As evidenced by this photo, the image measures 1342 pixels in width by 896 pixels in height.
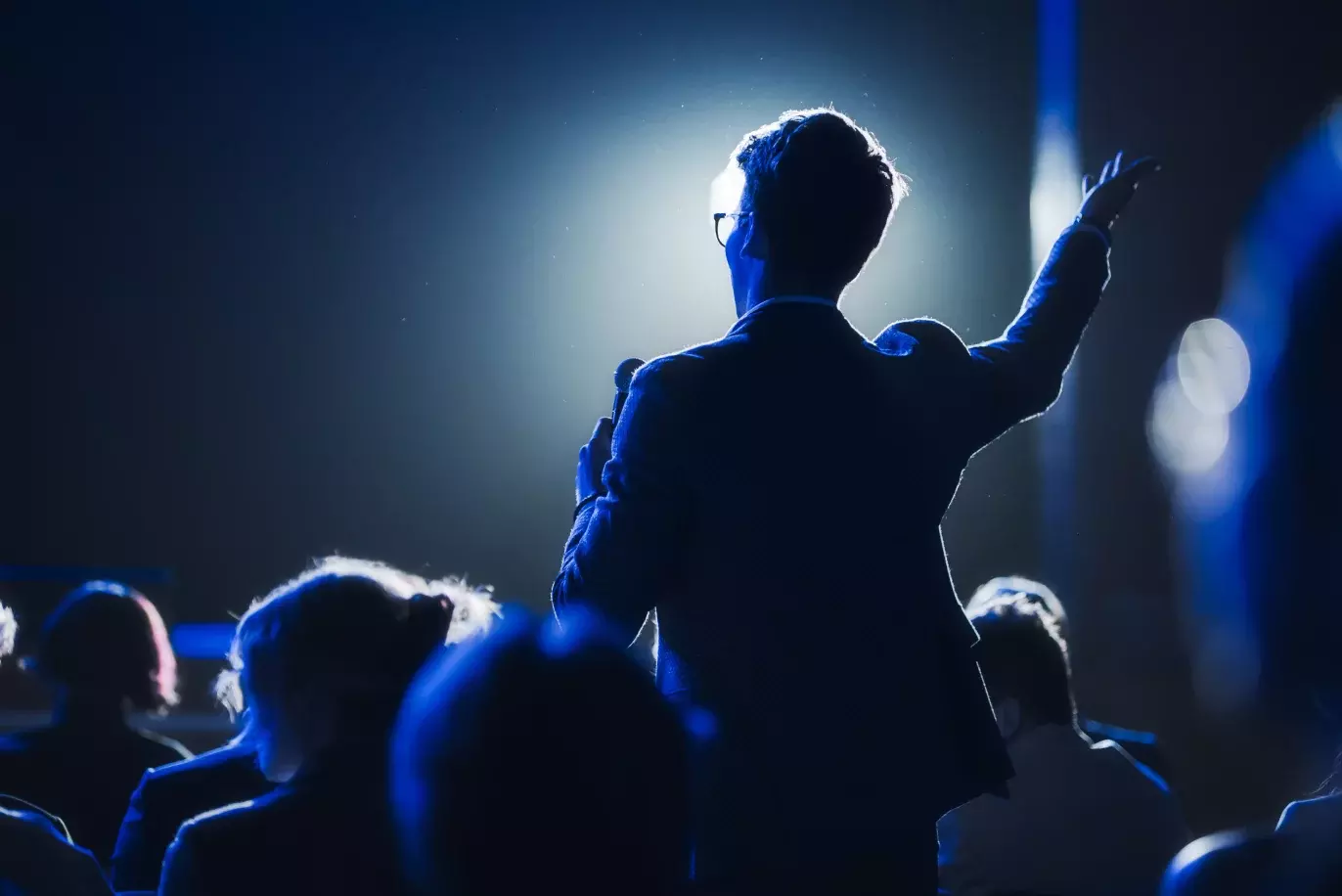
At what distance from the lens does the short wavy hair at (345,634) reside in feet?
3.83

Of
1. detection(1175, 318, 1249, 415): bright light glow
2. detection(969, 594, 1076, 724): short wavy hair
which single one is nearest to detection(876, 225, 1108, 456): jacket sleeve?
detection(969, 594, 1076, 724): short wavy hair

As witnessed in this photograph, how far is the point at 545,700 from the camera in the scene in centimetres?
41

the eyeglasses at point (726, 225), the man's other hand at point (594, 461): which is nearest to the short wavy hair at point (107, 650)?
the man's other hand at point (594, 461)

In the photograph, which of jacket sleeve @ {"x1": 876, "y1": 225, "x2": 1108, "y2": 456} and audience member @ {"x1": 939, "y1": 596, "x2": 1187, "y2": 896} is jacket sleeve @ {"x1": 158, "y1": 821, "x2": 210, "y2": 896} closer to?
jacket sleeve @ {"x1": 876, "y1": 225, "x2": 1108, "y2": 456}

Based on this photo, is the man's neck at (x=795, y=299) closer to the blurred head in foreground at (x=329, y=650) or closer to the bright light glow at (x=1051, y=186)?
the blurred head in foreground at (x=329, y=650)

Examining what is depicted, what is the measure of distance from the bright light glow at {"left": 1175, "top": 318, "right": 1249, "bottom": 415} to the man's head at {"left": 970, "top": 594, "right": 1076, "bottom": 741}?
306cm

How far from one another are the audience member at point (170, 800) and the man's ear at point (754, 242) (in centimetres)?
87

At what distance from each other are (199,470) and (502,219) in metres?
1.82

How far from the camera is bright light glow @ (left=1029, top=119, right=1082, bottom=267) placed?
13.2ft

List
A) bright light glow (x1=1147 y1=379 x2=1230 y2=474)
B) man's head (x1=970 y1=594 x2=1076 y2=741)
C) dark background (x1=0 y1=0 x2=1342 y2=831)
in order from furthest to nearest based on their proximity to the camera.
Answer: bright light glow (x1=1147 y1=379 x2=1230 y2=474)
dark background (x1=0 y1=0 x2=1342 y2=831)
man's head (x1=970 y1=594 x2=1076 y2=741)

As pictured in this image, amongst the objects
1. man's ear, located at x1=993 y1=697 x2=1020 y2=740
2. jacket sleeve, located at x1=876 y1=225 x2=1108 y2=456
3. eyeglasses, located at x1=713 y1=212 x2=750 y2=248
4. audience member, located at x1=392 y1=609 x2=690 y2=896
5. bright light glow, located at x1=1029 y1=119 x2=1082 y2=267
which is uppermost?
bright light glow, located at x1=1029 y1=119 x2=1082 y2=267

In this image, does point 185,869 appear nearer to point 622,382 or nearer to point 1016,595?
point 622,382

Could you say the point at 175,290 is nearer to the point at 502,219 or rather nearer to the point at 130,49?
the point at 130,49

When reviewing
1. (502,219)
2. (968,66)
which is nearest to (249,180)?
(502,219)
